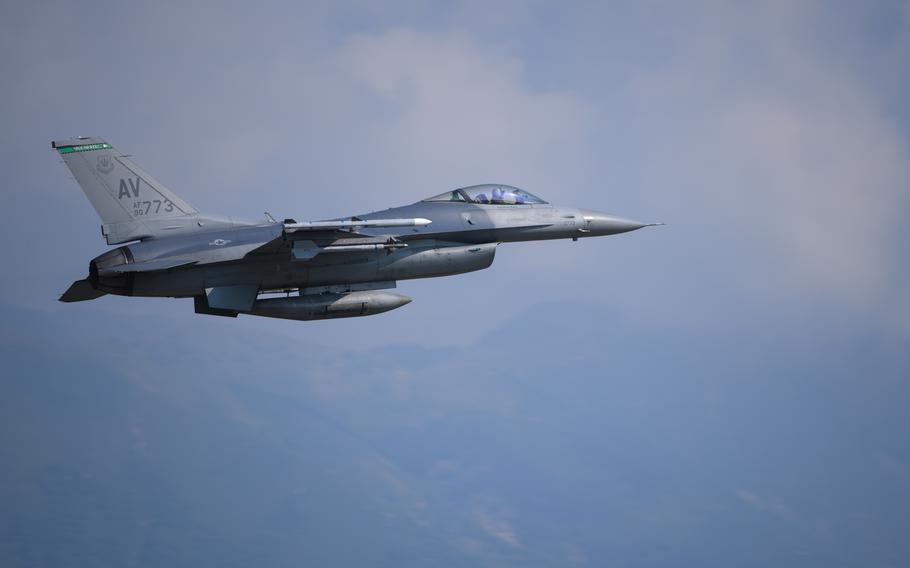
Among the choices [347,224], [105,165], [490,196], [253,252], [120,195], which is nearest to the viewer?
[347,224]

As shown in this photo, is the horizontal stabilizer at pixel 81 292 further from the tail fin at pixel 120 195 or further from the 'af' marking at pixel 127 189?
the 'af' marking at pixel 127 189

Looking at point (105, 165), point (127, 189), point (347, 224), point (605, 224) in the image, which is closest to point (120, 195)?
point (127, 189)

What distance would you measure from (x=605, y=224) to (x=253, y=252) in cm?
1041

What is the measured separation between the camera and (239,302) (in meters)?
26.0

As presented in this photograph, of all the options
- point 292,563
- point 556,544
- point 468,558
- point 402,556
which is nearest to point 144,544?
point 292,563

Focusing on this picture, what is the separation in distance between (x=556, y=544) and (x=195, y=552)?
66349 mm

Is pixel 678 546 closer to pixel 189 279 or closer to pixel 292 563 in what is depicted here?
pixel 292 563

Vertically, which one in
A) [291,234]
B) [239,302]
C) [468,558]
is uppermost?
[291,234]

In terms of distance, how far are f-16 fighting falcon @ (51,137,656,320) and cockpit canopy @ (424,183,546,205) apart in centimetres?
65

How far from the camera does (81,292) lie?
87.0ft

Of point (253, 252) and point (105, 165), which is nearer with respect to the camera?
point (253, 252)

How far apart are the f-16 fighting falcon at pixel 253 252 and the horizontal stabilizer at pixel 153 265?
0.08 ft

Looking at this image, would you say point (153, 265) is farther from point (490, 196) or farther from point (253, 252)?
point (490, 196)

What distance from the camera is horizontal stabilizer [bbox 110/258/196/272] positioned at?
979 inches
